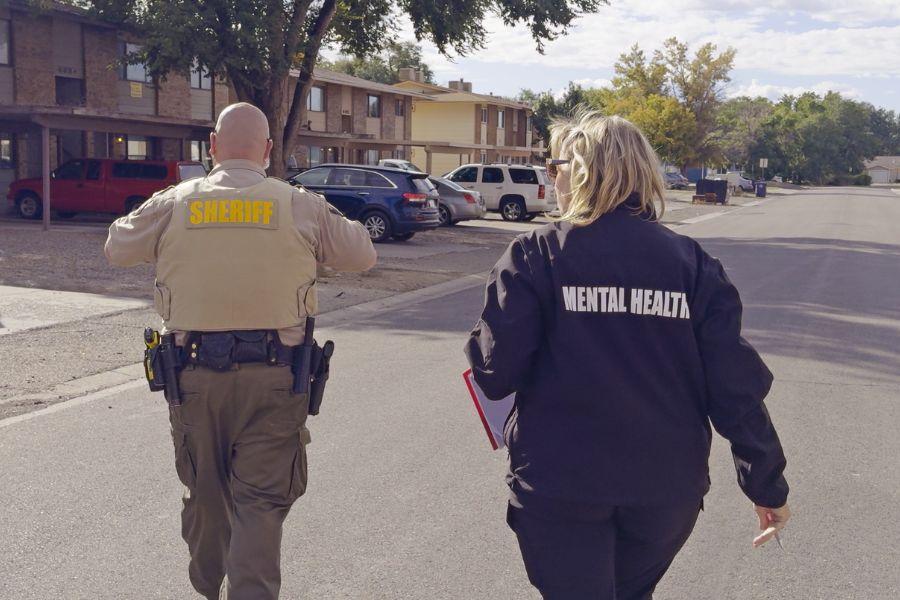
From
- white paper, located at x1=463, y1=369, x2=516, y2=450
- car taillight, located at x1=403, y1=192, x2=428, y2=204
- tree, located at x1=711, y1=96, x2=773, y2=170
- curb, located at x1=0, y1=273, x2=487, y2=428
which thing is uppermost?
tree, located at x1=711, y1=96, x2=773, y2=170

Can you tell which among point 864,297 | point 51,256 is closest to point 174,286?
point 864,297

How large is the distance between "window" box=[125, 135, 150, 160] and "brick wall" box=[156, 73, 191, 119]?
1.06 meters

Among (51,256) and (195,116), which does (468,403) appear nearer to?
(51,256)

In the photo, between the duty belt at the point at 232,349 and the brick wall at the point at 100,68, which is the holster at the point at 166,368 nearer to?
the duty belt at the point at 232,349

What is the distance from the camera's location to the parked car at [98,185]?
23953mm

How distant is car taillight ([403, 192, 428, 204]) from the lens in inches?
827

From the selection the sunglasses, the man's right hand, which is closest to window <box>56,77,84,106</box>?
the sunglasses

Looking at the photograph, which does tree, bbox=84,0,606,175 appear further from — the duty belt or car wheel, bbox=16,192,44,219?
the duty belt

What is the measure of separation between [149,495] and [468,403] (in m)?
2.82

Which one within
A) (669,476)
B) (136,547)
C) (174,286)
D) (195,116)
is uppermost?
(195,116)

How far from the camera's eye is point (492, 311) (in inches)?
97.0

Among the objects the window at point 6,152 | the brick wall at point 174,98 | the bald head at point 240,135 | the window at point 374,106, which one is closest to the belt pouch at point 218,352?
the bald head at point 240,135

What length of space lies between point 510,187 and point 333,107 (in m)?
15.4

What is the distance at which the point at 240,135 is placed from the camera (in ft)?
11.1
